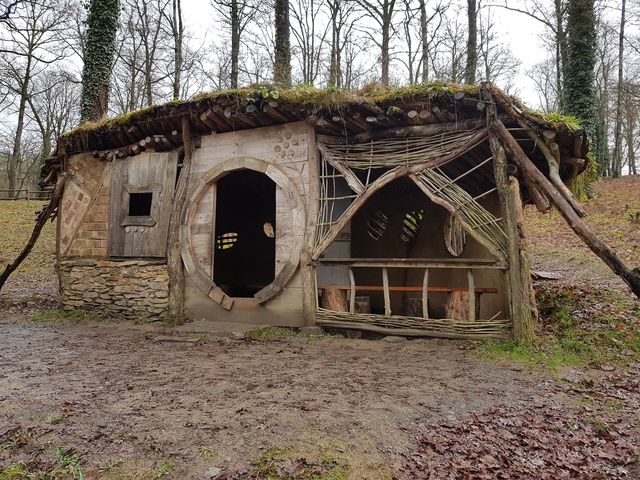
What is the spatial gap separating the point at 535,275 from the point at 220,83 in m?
15.3

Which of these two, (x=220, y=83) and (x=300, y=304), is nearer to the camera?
(x=300, y=304)

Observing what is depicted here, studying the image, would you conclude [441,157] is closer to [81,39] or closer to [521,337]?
[521,337]

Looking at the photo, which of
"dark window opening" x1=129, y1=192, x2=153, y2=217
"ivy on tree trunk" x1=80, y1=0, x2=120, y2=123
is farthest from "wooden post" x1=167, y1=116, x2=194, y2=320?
"ivy on tree trunk" x1=80, y1=0, x2=120, y2=123

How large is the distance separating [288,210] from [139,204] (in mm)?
3763

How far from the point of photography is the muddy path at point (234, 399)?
2.78 meters

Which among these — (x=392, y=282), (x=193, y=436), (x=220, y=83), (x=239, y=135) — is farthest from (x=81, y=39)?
(x=193, y=436)

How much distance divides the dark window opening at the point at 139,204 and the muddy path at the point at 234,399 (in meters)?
3.24

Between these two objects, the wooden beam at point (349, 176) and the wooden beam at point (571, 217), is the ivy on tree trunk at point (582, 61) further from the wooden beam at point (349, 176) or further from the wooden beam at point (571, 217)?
the wooden beam at point (349, 176)

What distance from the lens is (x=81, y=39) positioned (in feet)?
59.6

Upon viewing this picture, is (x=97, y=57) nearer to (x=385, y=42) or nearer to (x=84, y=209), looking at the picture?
(x=84, y=209)

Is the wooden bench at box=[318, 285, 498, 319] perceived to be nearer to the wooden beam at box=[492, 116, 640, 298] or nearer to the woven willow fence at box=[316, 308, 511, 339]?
the woven willow fence at box=[316, 308, 511, 339]

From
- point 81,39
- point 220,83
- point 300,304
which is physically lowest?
point 300,304

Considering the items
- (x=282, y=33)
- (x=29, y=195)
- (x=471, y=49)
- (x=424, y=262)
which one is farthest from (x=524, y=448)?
(x=29, y=195)

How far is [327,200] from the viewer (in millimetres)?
6605
